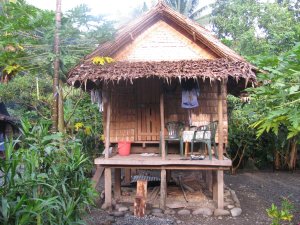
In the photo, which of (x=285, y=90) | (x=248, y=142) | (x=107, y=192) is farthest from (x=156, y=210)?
(x=248, y=142)

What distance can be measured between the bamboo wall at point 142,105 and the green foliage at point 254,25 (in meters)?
5.44

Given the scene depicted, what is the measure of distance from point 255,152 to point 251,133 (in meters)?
0.95

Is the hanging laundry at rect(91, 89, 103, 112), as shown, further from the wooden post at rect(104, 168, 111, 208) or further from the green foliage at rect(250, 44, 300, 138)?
the green foliage at rect(250, 44, 300, 138)

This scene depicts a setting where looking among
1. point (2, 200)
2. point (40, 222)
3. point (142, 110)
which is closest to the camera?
point (2, 200)

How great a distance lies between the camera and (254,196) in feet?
29.3

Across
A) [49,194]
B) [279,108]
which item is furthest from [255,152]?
[49,194]

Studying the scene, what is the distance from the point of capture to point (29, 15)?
5016 mm

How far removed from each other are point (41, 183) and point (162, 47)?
529 centimetres

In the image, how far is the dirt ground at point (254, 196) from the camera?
6.57 meters

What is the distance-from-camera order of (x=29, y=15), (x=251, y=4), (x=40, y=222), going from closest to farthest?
(x=40, y=222), (x=29, y=15), (x=251, y=4)

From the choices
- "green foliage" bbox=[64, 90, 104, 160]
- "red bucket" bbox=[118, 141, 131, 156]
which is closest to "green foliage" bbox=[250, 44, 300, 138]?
"red bucket" bbox=[118, 141, 131, 156]

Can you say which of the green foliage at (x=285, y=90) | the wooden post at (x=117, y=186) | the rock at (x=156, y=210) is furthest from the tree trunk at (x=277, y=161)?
the green foliage at (x=285, y=90)

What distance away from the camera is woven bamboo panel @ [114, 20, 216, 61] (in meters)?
8.07

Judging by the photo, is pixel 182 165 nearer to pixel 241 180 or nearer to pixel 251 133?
pixel 241 180
